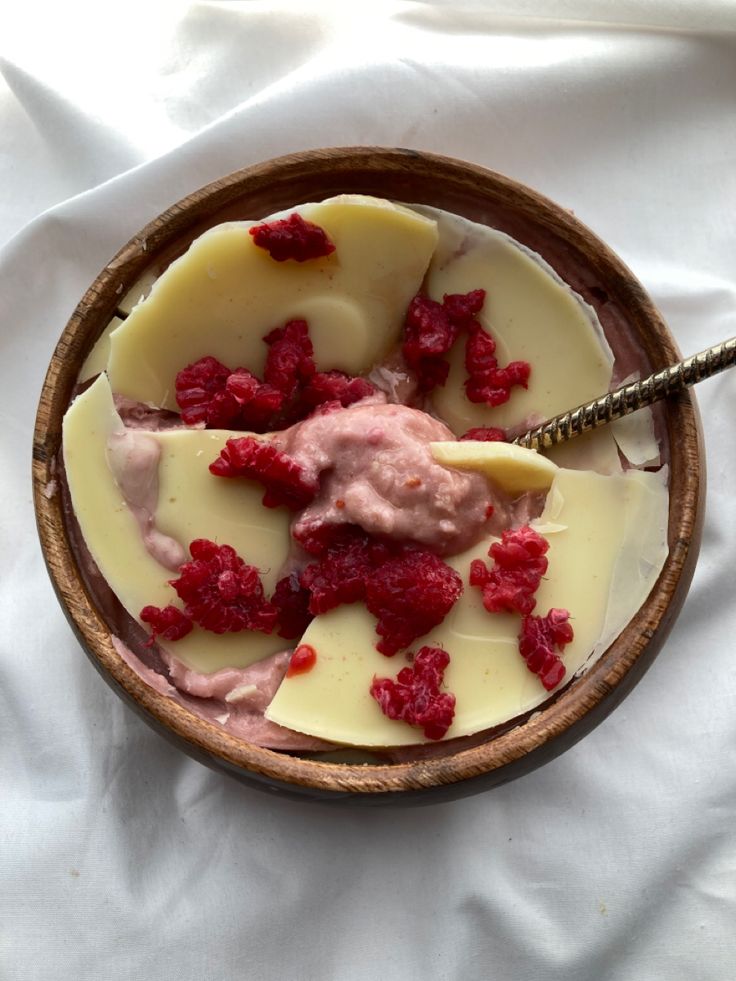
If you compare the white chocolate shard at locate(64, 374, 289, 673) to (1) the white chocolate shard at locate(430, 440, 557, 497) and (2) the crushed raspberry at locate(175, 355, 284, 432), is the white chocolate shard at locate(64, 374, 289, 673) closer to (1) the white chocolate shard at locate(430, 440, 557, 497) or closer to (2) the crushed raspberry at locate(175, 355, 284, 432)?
(2) the crushed raspberry at locate(175, 355, 284, 432)

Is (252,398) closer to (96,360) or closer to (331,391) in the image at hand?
(331,391)

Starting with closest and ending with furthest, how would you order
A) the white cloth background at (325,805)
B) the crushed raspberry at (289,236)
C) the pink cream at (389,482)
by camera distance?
the pink cream at (389,482)
the crushed raspberry at (289,236)
the white cloth background at (325,805)

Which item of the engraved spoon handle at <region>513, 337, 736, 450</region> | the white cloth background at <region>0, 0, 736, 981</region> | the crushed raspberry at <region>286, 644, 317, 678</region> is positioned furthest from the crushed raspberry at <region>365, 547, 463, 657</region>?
the white cloth background at <region>0, 0, 736, 981</region>

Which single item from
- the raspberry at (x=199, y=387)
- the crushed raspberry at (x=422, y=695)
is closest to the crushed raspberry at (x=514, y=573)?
the crushed raspberry at (x=422, y=695)

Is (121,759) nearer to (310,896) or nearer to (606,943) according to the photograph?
(310,896)

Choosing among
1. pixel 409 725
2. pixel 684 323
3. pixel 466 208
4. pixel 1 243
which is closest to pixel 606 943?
pixel 409 725

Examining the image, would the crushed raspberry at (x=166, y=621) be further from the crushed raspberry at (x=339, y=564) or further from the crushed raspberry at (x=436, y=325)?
the crushed raspberry at (x=436, y=325)

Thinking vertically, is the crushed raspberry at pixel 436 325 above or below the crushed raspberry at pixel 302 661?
above
